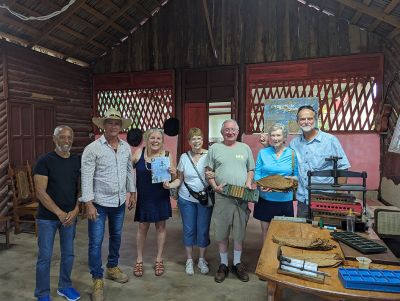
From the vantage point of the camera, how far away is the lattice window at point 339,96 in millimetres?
5285

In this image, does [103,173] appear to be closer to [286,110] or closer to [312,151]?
[312,151]

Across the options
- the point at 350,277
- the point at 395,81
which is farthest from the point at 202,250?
the point at 395,81

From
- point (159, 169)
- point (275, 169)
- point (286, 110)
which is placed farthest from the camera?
point (286, 110)

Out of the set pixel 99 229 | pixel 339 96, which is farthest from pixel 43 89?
pixel 339 96

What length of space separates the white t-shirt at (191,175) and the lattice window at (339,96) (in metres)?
3.32

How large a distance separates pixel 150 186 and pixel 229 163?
0.76 m

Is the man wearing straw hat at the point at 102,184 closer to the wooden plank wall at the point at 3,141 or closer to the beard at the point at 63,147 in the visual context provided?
the beard at the point at 63,147

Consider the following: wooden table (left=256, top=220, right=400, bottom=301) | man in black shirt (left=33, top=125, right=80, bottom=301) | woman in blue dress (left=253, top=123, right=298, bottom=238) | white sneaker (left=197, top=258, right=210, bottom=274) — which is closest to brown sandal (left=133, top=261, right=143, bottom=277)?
white sneaker (left=197, top=258, right=210, bottom=274)

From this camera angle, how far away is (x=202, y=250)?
3.08 m

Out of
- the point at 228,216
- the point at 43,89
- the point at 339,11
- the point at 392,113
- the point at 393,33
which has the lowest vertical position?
the point at 228,216

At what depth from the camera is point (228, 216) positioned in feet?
9.33

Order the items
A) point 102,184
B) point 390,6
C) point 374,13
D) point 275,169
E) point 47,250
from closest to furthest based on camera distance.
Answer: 1. point 47,250
2. point 102,184
3. point 275,169
4. point 390,6
5. point 374,13

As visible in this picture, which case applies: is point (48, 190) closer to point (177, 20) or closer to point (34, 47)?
point (34, 47)

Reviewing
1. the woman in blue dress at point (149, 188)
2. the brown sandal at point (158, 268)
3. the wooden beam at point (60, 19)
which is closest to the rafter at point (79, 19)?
the wooden beam at point (60, 19)
